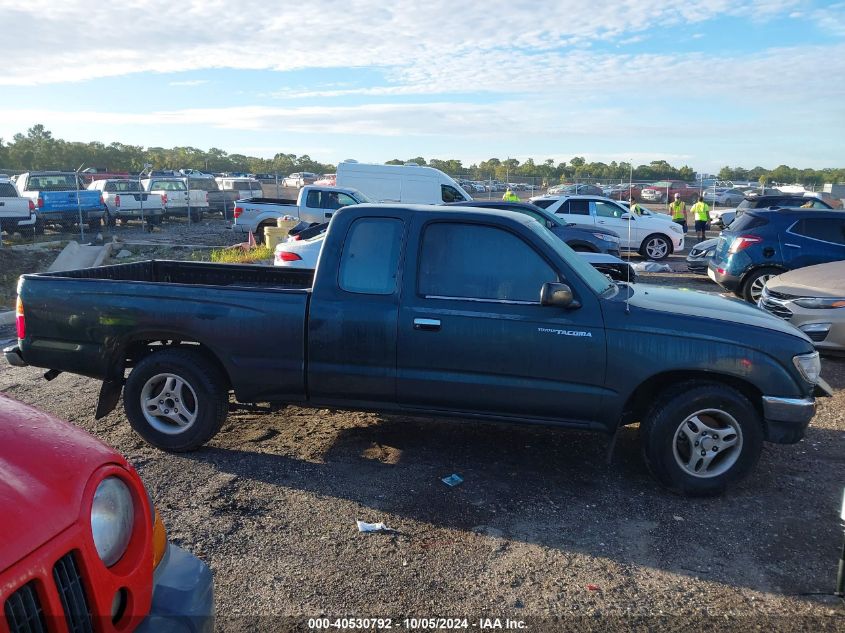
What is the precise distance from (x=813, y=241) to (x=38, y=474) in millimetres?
11473

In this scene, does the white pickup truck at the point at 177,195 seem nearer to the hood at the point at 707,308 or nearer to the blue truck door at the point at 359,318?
the blue truck door at the point at 359,318

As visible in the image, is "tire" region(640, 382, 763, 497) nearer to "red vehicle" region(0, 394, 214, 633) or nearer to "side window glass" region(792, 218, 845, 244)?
"red vehicle" region(0, 394, 214, 633)

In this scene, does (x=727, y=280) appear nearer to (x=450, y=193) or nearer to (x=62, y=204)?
(x=450, y=193)

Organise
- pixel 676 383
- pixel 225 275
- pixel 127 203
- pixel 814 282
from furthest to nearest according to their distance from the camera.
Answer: pixel 127 203 < pixel 814 282 < pixel 225 275 < pixel 676 383

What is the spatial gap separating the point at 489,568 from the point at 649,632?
85 centimetres

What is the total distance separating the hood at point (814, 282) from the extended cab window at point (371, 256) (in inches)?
213

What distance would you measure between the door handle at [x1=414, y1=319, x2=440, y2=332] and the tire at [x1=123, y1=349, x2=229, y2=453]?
154 centimetres

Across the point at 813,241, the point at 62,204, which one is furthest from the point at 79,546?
the point at 62,204

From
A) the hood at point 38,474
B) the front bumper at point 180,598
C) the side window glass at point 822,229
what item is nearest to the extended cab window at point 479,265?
the front bumper at point 180,598

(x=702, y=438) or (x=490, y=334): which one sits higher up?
(x=490, y=334)

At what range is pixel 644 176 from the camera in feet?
193

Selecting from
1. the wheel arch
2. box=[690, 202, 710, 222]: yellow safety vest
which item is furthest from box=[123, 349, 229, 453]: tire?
box=[690, 202, 710, 222]: yellow safety vest

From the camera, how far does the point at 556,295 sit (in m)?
4.42

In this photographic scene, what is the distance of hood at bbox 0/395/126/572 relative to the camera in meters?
1.75
